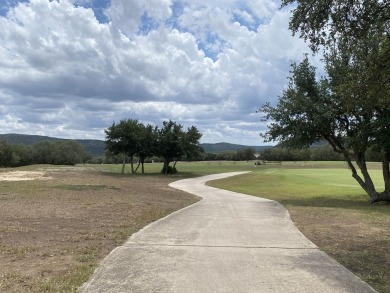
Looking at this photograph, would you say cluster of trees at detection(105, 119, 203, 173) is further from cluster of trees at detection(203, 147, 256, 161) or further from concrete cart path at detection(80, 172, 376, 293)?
cluster of trees at detection(203, 147, 256, 161)

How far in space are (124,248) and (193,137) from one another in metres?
49.2

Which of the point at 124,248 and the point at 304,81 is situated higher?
the point at 304,81

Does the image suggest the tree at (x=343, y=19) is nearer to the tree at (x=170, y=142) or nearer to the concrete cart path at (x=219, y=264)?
the concrete cart path at (x=219, y=264)

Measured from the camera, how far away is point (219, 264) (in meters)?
6.50

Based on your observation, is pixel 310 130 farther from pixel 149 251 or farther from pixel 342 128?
pixel 149 251

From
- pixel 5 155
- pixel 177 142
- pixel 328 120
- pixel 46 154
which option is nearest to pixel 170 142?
pixel 177 142

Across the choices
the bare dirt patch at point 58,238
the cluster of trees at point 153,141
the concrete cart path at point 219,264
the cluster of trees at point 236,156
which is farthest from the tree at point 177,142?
the cluster of trees at point 236,156

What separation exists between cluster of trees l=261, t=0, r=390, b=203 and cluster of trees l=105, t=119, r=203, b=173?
32033mm

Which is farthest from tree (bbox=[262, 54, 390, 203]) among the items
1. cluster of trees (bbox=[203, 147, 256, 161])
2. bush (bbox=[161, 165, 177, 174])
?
cluster of trees (bbox=[203, 147, 256, 161])

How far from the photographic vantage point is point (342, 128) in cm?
2214

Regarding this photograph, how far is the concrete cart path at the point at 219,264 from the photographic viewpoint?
211 inches

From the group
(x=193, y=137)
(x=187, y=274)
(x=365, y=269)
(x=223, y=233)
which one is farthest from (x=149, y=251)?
(x=193, y=137)

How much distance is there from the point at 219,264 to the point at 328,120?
1621cm

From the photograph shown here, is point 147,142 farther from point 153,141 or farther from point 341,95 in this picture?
point 341,95
